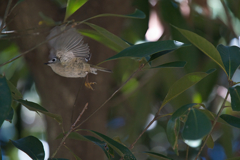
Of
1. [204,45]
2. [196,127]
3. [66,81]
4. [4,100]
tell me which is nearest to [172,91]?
[204,45]

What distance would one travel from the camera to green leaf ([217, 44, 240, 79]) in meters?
0.91

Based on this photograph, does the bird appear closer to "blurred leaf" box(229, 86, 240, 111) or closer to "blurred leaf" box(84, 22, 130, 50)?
"blurred leaf" box(84, 22, 130, 50)

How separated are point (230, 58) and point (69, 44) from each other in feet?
2.26

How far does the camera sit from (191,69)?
2.00 metres

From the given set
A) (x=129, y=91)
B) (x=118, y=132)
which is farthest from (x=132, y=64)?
(x=118, y=132)

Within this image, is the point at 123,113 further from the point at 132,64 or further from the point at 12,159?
the point at 12,159

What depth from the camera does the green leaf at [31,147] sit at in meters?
0.88

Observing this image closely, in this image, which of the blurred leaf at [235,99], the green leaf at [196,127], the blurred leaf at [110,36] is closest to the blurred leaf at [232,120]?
the blurred leaf at [235,99]

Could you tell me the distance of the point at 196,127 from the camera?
0.65 meters

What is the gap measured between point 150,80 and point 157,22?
0.63 meters

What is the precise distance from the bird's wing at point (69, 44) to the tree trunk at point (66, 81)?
0.69m

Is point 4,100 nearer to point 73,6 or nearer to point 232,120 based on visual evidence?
point 73,6

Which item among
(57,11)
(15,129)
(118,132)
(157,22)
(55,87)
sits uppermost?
(57,11)

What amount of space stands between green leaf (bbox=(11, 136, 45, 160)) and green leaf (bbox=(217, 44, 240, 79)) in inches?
26.7
